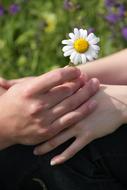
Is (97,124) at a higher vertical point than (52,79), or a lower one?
lower

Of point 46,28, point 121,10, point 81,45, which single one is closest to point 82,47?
point 81,45

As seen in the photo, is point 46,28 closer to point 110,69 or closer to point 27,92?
point 110,69

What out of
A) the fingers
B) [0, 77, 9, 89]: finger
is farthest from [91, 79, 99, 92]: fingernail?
[0, 77, 9, 89]: finger

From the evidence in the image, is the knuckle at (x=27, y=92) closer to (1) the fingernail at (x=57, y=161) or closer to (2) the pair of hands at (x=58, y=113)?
(2) the pair of hands at (x=58, y=113)

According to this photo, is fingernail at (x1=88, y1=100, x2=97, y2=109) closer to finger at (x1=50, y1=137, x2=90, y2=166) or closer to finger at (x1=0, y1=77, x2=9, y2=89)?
finger at (x1=50, y1=137, x2=90, y2=166)

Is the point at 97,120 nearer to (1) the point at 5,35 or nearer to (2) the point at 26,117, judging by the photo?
(2) the point at 26,117
